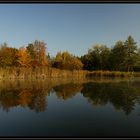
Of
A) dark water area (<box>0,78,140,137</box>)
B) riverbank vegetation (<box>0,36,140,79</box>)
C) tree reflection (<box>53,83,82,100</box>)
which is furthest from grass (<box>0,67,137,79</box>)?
dark water area (<box>0,78,140,137</box>)

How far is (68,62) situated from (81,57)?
34.5 feet

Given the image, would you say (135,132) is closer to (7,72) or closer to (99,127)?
(99,127)

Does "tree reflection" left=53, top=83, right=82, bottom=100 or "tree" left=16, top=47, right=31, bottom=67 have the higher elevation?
"tree" left=16, top=47, right=31, bottom=67

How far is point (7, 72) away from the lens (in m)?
27.6

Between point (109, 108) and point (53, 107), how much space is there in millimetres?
2116

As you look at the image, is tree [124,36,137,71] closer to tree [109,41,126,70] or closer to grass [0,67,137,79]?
tree [109,41,126,70]

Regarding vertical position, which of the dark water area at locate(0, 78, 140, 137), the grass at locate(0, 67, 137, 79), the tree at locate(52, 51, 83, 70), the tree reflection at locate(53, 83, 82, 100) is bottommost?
the dark water area at locate(0, 78, 140, 137)

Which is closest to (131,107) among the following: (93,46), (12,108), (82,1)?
(12,108)

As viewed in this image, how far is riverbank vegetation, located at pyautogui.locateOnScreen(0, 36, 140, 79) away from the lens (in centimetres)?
3125

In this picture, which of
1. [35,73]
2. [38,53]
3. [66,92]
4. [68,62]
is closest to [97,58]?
[68,62]

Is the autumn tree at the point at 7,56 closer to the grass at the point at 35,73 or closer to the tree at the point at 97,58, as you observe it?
the grass at the point at 35,73

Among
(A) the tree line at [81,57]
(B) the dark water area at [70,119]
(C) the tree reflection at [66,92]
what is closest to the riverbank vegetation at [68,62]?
(A) the tree line at [81,57]

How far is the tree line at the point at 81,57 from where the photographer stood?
123ft

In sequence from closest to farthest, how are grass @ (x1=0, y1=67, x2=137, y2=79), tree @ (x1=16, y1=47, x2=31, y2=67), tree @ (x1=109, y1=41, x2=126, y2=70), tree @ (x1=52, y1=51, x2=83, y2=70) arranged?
grass @ (x1=0, y1=67, x2=137, y2=79) → tree @ (x1=16, y1=47, x2=31, y2=67) → tree @ (x1=52, y1=51, x2=83, y2=70) → tree @ (x1=109, y1=41, x2=126, y2=70)
